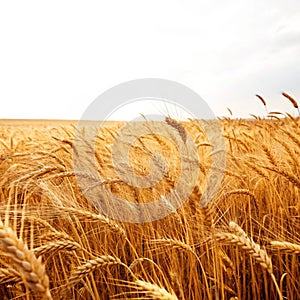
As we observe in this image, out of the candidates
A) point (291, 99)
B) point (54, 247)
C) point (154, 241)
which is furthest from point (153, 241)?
point (291, 99)

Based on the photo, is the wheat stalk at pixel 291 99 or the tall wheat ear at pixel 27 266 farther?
the wheat stalk at pixel 291 99

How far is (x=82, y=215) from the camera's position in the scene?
1.09 m

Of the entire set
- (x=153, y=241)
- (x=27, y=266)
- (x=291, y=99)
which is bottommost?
(x=153, y=241)

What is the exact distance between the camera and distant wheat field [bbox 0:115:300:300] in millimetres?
847

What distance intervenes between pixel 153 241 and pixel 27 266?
0.85 meters

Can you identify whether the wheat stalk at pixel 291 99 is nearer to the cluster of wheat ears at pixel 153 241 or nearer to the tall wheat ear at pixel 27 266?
the cluster of wheat ears at pixel 153 241

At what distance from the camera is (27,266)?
1.73 ft

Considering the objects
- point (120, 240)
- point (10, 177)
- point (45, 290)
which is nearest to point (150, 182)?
point (120, 240)

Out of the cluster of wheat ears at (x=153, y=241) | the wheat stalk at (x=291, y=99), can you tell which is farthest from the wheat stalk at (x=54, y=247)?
the wheat stalk at (x=291, y=99)

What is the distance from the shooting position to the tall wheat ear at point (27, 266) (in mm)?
523

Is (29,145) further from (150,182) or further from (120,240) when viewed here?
(120,240)

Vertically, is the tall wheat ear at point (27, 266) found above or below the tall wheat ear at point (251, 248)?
above

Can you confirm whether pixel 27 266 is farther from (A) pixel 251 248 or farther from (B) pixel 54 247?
(A) pixel 251 248

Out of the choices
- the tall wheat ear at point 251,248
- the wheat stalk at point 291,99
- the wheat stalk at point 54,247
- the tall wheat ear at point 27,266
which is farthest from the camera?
the wheat stalk at point 291,99
